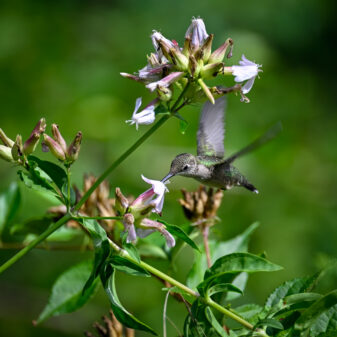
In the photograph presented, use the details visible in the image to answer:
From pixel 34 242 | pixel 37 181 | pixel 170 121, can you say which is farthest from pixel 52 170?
pixel 170 121

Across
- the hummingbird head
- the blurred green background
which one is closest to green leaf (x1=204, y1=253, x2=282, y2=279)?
the hummingbird head

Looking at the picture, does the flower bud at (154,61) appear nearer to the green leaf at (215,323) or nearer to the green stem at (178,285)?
the green stem at (178,285)

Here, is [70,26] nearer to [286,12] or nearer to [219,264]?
[286,12]

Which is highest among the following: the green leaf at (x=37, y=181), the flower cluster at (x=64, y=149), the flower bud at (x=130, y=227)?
the flower cluster at (x=64, y=149)

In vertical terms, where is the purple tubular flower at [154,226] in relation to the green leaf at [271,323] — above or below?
above

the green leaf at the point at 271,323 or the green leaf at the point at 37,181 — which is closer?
the green leaf at the point at 271,323

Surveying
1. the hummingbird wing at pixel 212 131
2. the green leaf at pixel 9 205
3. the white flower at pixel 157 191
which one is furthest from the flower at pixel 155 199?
the green leaf at pixel 9 205
